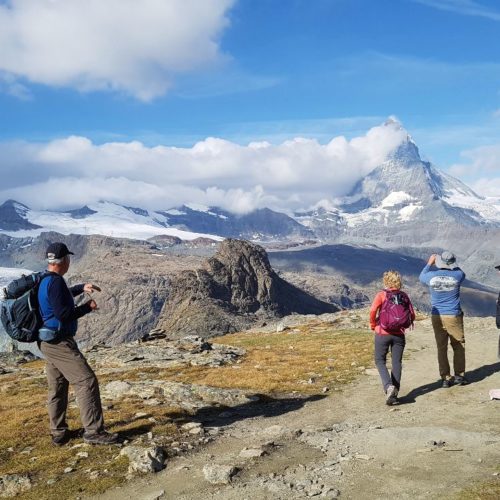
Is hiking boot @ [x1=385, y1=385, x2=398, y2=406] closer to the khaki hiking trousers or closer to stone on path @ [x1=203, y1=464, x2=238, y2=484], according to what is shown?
the khaki hiking trousers

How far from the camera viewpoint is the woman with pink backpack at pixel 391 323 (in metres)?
16.9

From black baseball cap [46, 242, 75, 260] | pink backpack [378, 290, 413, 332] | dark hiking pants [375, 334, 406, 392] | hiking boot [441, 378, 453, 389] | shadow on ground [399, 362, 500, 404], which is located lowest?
shadow on ground [399, 362, 500, 404]

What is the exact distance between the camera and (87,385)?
13.1 metres

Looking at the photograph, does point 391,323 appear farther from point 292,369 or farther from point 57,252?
point 57,252

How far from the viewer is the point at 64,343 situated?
13.2m

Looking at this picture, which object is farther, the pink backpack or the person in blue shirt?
the person in blue shirt

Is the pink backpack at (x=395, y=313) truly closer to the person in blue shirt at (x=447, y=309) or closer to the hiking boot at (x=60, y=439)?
the person in blue shirt at (x=447, y=309)

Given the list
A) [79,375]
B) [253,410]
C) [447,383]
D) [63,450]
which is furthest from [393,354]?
[63,450]

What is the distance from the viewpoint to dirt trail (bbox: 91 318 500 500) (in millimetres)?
10375

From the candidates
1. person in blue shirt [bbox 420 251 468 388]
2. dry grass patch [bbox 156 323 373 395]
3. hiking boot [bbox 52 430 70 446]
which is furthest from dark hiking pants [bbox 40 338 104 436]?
person in blue shirt [bbox 420 251 468 388]

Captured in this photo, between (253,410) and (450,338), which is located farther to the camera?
(450,338)

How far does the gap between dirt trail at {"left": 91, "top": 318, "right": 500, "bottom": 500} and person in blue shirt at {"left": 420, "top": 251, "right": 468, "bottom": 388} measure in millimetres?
803

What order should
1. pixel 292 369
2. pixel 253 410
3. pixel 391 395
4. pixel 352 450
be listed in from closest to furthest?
1. pixel 352 450
2. pixel 391 395
3. pixel 253 410
4. pixel 292 369

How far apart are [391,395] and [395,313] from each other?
8.82 feet
